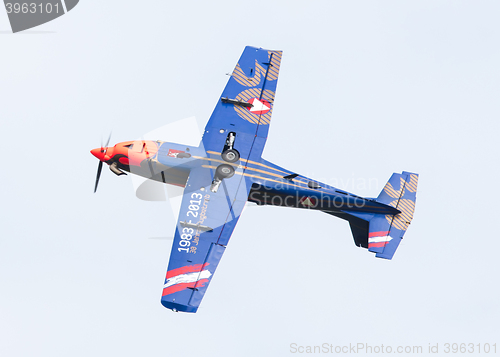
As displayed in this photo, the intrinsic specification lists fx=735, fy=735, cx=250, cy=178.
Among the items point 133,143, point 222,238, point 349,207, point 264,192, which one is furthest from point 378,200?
point 133,143

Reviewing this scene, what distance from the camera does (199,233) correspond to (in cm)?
3030

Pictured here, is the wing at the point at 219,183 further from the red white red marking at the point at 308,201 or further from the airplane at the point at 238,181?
the red white red marking at the point at 308,201

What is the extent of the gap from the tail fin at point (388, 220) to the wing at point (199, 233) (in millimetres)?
5392

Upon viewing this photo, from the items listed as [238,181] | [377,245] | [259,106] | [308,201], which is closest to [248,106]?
[259,106]

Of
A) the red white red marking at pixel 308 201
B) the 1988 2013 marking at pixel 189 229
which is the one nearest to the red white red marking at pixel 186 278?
the 1988 2013 marking at pixel 189 229

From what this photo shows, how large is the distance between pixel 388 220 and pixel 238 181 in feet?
23.1

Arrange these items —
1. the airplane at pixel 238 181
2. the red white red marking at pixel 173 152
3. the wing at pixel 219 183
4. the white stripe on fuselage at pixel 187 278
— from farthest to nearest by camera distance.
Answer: the red white red marking at pixel 173 152, the airplane at pixel 238 181, the wing at pixel 219 183, the white stripe on fuselage at pixel 187 278

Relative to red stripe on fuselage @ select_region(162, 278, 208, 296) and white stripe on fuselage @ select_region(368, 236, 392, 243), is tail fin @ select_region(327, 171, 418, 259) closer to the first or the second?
white stripe on fuselage @ select_region(368, 236, 392, 243)

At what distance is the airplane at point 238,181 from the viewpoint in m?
30.4

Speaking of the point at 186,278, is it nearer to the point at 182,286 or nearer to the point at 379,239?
the point at 182,286

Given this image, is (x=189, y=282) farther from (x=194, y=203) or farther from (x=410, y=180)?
(x=410, y=180)

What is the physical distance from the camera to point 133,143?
32.3m

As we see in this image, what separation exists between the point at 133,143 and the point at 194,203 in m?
4.10

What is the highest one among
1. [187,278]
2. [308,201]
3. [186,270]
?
[308,201]
